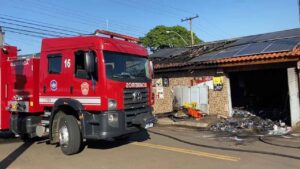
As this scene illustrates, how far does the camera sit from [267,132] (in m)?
15.8

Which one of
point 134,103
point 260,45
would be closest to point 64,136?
point 134,103

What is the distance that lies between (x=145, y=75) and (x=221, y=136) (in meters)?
4.28

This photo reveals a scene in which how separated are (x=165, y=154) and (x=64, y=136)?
2889mm

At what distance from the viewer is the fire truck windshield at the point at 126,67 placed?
432 inches

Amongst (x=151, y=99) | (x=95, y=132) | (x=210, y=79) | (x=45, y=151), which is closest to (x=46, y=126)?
(x=45, y=151)

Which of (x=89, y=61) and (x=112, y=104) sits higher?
(x=89, y=61)

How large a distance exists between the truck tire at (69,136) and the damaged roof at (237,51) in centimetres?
924

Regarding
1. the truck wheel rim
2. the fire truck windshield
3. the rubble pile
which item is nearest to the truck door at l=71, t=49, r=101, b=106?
the fire truck windshield

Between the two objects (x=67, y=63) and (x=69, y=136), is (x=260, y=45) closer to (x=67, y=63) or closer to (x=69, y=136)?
(x=67, y=63)

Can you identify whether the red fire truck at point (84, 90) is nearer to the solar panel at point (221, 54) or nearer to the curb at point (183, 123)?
the curb at point (183, 123)

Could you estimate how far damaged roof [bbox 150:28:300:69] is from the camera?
17531mm

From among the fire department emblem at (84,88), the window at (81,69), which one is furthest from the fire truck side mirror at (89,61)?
the fire department emblem at (84,88)

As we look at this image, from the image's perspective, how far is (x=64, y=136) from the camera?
37.9 ft

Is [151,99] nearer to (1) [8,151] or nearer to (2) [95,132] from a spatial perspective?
(2) [95,132]
